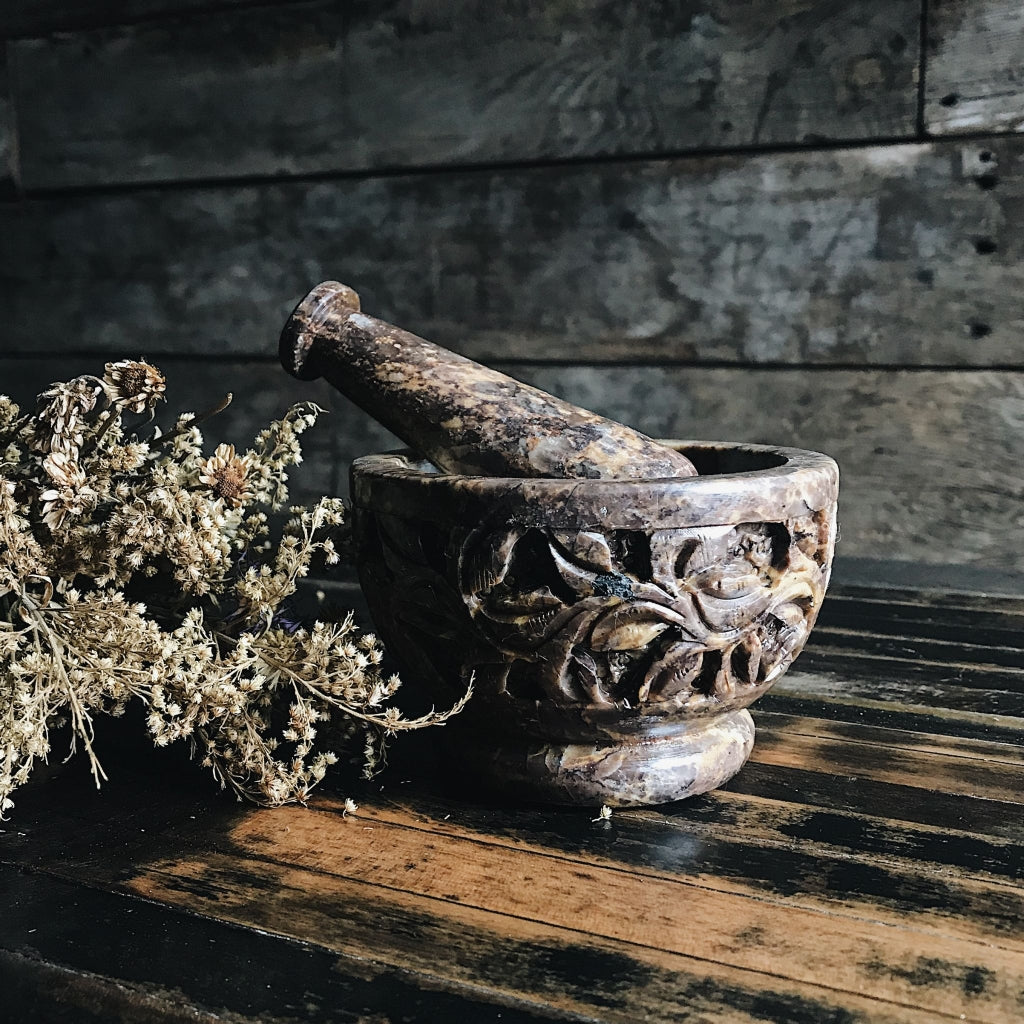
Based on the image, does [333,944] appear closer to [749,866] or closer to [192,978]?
[192,978]

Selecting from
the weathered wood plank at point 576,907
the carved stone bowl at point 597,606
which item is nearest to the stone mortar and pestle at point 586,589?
the carved stone bowl at point 597,606

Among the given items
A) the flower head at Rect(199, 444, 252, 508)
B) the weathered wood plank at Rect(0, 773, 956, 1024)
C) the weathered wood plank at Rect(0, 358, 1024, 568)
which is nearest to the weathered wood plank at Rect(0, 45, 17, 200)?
the weathered wood plank at Rect(0, 358, 1024, 568)

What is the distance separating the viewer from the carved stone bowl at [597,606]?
2.73 feet

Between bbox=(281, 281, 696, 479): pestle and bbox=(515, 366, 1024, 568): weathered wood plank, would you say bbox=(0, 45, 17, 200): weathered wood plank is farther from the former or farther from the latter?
bbox=(281, 281, 696, 479): pestle

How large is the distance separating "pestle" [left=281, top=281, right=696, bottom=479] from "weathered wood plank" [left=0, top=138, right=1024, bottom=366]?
3.21 feet

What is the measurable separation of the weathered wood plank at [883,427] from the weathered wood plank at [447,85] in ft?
1.36

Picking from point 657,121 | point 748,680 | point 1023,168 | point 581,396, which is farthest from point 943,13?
point 748,680

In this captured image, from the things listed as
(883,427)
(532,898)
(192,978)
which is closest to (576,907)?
(532,898)

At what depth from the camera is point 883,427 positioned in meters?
1.93

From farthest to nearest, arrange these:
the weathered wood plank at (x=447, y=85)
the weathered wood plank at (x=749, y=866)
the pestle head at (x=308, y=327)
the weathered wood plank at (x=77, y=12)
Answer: the weathered wood plank at (x=77, y=12) → the weathered wood plank at (x=447, y=85) → the pestle head at (x=308, y=327) → the weathered wood plank at (x=749, y=866)

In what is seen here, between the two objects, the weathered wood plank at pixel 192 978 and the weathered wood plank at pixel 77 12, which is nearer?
the weathered wood plank at pixel 192 978

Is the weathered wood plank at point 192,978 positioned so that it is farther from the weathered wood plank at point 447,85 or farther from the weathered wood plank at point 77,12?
the weathered wood plank at point 77,12

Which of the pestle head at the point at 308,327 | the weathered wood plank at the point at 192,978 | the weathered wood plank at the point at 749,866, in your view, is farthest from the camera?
the pestle head at the point at 308,327

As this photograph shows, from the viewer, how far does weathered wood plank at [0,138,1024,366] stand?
183cm
